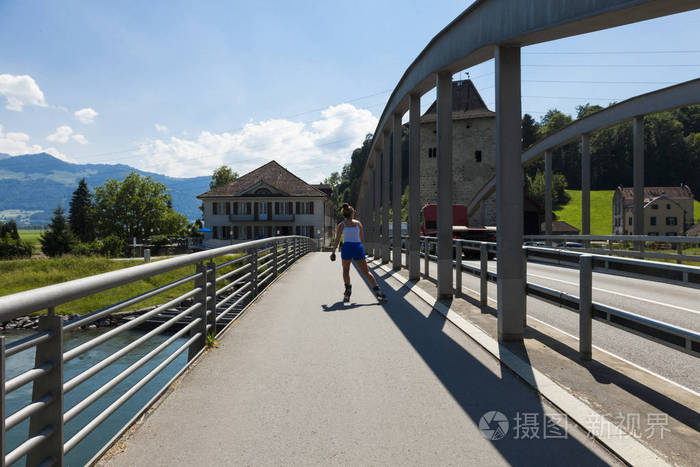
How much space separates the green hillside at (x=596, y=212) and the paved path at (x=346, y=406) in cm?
8646

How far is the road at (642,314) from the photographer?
445cm

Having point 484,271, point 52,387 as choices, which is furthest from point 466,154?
point 52,387

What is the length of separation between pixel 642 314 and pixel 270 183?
54.6 metres

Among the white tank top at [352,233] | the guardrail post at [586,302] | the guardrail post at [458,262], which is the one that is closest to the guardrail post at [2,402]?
the guardrail post at [586,302]

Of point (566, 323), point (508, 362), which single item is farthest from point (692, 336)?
point (566, 323)

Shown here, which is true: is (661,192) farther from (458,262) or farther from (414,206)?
(458,262)

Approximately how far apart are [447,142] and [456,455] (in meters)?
6.48

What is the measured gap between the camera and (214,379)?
4.07 m

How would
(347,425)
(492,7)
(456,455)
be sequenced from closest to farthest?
(456,455)
(347,425)
(492,7)

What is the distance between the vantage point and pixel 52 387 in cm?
237

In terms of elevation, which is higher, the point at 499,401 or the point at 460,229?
the point at 460,229

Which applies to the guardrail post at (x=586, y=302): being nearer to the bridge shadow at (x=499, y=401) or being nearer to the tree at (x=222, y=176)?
the bridge shadow at (x=499, y=401)

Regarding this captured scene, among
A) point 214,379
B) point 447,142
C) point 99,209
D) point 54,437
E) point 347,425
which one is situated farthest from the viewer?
point 99,209

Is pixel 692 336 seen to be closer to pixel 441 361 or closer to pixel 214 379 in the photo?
pixel 441 361
